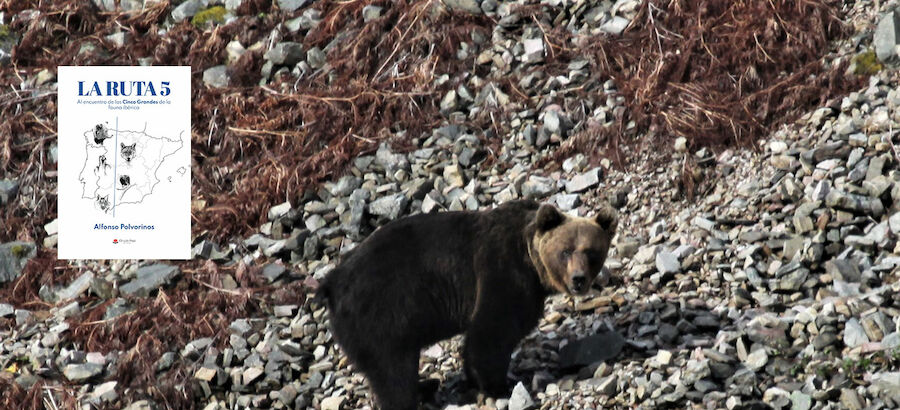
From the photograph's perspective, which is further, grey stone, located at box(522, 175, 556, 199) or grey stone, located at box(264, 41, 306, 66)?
grey stone, located at box(264, 41, 306, 66)

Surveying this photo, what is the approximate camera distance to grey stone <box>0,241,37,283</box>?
10922mm

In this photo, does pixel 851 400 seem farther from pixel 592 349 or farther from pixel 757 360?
pixel 592 349

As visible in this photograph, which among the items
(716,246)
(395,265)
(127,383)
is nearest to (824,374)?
(716,246)

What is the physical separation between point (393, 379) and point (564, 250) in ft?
4.37

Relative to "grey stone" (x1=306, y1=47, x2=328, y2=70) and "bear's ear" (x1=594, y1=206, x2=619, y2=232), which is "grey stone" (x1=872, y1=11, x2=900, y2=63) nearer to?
"bear's ear" (x1=594, y1=206, x2=619, y2=232)

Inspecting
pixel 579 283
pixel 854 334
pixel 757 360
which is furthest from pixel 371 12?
pixel 854 334

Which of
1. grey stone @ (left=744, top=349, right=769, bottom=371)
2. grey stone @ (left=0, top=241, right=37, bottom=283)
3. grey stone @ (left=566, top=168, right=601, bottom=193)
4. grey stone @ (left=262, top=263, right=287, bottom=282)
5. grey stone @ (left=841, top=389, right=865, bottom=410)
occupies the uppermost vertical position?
grey stone @ (left=841, top=389, right=865, bottom=410)

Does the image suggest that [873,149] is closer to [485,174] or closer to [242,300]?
[485,174]

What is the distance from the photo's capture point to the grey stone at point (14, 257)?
10922 millimetres

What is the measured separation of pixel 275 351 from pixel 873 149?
4707 mm

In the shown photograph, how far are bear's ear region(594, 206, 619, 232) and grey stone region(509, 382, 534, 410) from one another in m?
1.22

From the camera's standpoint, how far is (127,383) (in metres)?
8.91

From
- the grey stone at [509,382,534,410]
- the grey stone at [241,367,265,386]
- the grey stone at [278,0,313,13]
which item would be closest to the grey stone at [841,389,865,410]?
the grey stone at [509,382,534,410]

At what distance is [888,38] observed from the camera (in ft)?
33.0
